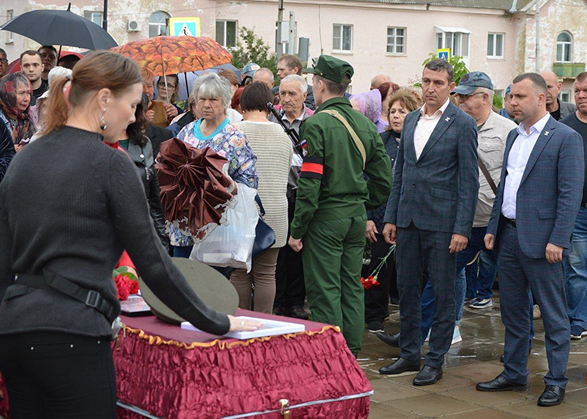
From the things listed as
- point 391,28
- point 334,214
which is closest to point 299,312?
point 334,214

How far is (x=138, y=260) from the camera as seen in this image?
9.88ft

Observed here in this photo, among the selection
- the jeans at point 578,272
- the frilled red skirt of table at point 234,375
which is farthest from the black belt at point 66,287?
the jeans at point 578,272

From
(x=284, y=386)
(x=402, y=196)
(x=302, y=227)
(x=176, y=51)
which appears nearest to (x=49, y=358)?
(x=284, y=386)

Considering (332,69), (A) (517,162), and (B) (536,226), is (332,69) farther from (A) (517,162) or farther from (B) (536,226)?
(B) (536,226)

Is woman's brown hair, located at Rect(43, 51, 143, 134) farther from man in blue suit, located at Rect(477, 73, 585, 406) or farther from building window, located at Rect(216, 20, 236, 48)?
building window, located at Rect(216, 20, 236, 48)

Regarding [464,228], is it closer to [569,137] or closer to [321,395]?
[569,137]

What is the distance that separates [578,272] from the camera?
8.15m

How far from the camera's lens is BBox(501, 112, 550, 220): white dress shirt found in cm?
614

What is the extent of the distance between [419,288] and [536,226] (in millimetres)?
1083

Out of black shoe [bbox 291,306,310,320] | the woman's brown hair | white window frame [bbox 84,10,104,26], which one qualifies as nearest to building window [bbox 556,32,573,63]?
white window frame [bbox 84,10,104,26]

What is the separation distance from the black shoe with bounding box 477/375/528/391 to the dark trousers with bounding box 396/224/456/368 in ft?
1.24

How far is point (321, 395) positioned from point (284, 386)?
0.21 meters

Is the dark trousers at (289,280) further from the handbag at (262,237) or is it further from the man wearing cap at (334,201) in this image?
the man wearing cap at (334,201)

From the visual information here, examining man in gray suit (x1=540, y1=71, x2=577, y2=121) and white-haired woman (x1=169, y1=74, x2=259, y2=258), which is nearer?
white-haired woman (x1=169, y1=74, x2=259, y2=258)
